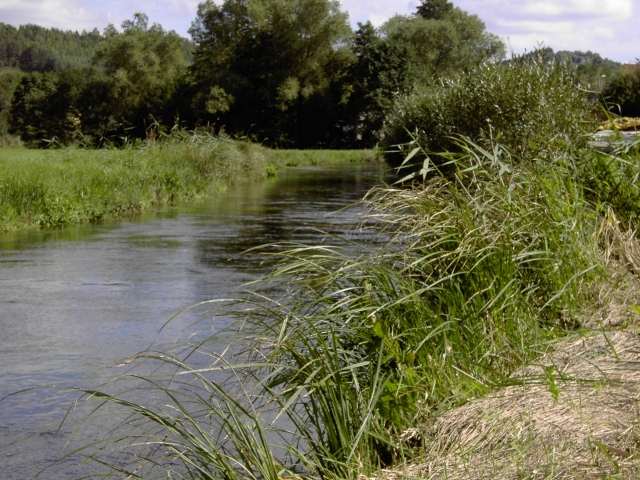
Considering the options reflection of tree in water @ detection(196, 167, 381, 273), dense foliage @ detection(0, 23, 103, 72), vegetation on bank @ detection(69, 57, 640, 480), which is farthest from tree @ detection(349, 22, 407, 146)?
dense foliage @ detection(0, 23, 103, 72)

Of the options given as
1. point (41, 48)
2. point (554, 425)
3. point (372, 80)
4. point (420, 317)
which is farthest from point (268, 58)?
point (41, 48)

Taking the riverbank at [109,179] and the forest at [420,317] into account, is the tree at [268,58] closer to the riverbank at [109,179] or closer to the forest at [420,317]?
the riverbank at [109,179]

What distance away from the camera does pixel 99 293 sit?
11836mm

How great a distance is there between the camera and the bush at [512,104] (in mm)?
15828

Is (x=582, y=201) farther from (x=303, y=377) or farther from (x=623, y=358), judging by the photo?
(x=303, y=377)

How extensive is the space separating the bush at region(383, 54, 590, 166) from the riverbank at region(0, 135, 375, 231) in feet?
21.9

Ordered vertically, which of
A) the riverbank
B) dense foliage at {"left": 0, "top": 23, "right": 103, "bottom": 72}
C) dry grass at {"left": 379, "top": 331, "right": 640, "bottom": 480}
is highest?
dense foliage at {"left": 0, "top": 23, "right": 103, "bottom": 72}

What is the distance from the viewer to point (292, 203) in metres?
24.2

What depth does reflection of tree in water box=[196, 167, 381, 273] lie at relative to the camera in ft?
47.8

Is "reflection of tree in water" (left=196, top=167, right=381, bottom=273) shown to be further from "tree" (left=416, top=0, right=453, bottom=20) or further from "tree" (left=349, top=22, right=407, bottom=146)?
"tree" (left=416, top=0, right=453, bottom=20)

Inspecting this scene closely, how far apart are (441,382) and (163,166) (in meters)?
20.4

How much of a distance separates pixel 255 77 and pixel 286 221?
4239 centimetres

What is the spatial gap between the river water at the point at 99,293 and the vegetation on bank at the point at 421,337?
21.2 inches

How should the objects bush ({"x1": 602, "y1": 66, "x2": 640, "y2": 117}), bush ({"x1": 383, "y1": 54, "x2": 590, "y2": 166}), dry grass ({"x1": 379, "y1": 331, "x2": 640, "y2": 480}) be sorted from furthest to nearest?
1. bush ({"x1": 602, "y1": 66, "x2": 640, "y2": 117})
2. bush ({"x1": 383, "y1": 54, "x2": 590, "y2": 166})
3. dry grass ({"x1": 379, "y1": 331, "x2": 640, "y2": 480})
